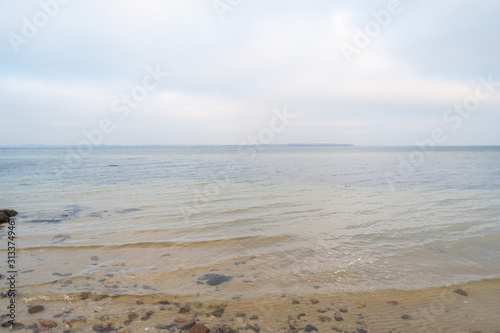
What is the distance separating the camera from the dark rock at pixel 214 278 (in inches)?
272

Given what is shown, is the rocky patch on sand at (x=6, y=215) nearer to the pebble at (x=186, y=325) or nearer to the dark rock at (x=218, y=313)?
the pebble at (x=186, y=325)

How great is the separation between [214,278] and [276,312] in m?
2.07

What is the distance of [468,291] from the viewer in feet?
21.1

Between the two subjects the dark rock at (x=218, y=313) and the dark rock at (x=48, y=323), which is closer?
the dark rock at (x=48, y=323)

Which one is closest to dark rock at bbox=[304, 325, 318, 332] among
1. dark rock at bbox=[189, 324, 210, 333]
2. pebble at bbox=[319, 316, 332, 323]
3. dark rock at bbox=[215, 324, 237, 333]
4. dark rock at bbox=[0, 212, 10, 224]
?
pebble at bbox=[319, 316, 332, 323]

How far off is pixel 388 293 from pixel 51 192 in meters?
23.5

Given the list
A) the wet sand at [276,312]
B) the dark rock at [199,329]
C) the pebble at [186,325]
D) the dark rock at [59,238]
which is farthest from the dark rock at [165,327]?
the dark rock at [59,238]

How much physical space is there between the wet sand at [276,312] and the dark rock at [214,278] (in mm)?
701

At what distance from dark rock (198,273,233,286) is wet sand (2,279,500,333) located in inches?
27.6

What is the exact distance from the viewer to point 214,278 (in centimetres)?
711

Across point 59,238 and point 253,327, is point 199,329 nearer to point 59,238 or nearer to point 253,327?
point 253,327

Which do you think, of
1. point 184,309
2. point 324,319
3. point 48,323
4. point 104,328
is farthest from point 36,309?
point 324,319

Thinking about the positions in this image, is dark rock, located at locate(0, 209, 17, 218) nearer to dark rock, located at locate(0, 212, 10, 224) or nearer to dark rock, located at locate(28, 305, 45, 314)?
dark rock, located at locate(0, 212, 10, 224)

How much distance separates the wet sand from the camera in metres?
5.12
